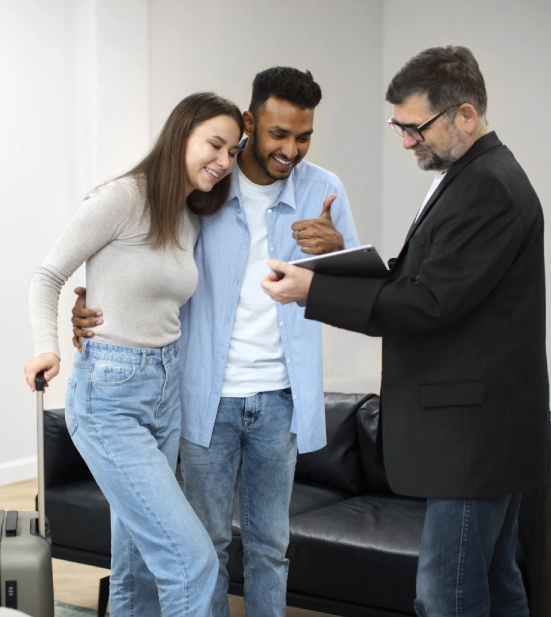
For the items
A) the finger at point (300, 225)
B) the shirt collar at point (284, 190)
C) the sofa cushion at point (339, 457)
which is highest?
the shirt collar at point (284, 190)

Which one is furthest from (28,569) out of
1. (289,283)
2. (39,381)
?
(289,283)

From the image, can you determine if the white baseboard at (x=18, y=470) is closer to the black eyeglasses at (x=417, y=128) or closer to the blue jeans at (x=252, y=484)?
the blue jeans at (x=252, y=484)

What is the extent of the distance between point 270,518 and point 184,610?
0.38m

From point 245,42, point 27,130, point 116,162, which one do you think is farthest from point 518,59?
point 27,130

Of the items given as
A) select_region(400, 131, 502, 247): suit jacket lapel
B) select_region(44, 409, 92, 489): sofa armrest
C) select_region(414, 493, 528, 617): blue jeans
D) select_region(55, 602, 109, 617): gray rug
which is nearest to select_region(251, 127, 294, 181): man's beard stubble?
select_region(400, 131, 502, 247): suit jacket lapel

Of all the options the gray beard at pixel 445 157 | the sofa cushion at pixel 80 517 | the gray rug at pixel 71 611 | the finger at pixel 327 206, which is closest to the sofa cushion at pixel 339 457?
the sofa cushion at pixel 80 517

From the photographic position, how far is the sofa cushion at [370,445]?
3.17m

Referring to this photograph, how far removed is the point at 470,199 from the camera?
5.19ft

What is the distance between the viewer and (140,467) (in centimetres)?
181

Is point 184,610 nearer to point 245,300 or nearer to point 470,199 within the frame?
point 245,300

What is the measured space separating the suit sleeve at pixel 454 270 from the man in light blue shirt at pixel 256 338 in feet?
1.24

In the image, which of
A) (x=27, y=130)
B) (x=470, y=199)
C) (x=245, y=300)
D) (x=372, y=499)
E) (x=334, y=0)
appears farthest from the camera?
(x=334, y=0)

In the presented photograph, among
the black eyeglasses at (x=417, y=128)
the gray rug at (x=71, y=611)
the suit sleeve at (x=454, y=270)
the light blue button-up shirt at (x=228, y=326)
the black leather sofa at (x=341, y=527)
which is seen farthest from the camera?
the gray rug at (x=71, y=611)

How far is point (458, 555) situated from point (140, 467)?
681mm
